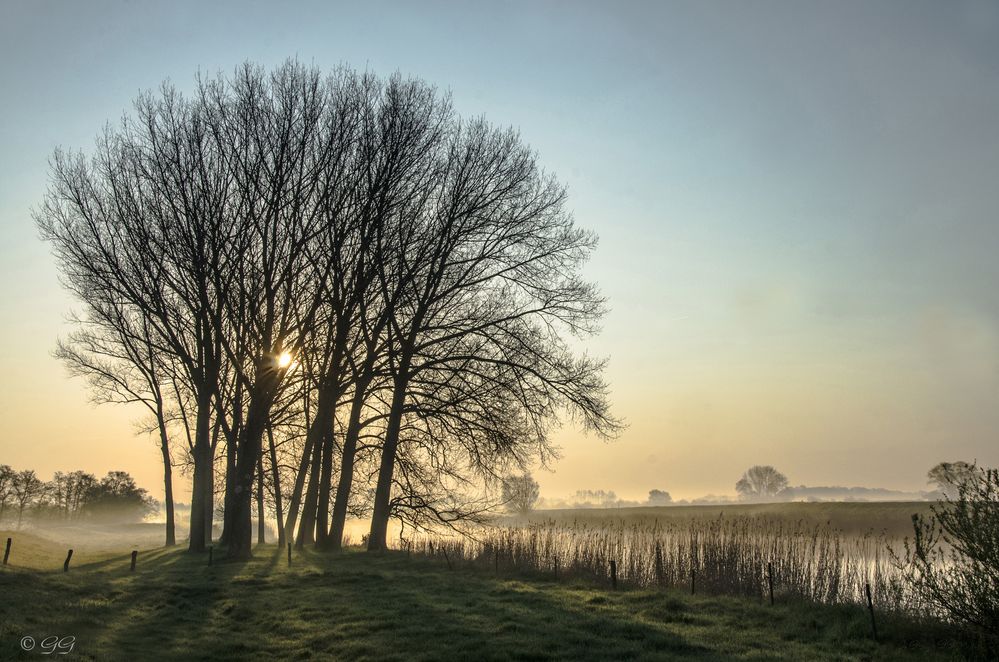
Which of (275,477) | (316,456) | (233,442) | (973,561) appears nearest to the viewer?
(973,561)

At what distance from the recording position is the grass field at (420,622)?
9.21m

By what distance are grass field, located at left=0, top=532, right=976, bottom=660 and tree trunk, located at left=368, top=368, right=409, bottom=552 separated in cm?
611

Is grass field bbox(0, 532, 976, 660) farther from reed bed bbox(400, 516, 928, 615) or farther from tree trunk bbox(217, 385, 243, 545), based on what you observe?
tree trunk bbox(217, 385, 243, 545)

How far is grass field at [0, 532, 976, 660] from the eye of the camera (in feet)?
30.2

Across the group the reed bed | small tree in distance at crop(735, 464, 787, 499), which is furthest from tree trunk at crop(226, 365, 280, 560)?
small tree in distance at crop(735, 464, 787, 499)

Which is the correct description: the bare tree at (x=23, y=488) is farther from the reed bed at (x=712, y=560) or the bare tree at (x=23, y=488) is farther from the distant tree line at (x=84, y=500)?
the reed bed at (x=712, y=560)

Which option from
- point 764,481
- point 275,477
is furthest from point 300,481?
point 764,481

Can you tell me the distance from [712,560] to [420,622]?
661 cm

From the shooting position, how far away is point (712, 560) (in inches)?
561

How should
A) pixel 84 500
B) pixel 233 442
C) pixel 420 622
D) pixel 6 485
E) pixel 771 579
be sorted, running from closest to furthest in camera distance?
1. pixel 420 622
2. pixel 771 579
3. pixel 233 442
4. pixel 6 485
5. pixel 84 500

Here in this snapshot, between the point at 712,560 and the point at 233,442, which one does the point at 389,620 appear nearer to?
the point at 712,560

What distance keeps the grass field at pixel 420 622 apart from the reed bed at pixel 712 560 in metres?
1.13

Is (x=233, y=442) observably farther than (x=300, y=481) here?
No

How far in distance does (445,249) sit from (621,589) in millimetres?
12179
